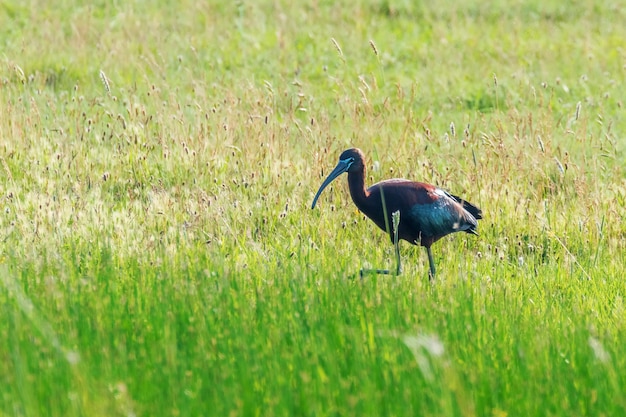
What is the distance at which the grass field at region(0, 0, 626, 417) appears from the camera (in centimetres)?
381

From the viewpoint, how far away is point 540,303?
5.31m

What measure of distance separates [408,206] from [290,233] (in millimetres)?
795

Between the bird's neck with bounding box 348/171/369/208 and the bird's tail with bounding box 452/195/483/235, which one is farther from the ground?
the bird's neck with bounding box 348/171/369/208

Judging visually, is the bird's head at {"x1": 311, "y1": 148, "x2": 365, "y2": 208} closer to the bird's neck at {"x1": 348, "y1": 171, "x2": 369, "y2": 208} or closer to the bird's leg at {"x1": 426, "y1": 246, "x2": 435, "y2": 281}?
the bird's neck at {"x1": 348, "y1": 171, "x2": 369, "y2": 208}

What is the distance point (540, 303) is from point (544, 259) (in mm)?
1484

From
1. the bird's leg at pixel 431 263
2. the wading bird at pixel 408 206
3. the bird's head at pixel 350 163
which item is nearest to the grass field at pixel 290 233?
the bird's leg at pixel 431 263

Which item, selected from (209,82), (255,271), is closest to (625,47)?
(209,82)

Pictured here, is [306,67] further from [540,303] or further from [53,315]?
[53,315]

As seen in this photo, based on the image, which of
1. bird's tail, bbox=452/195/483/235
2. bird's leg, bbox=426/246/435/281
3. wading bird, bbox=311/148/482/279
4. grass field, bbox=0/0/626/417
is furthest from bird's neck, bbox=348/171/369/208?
bird's tail, bbox=452/195/483/235

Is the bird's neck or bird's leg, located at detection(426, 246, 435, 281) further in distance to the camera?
the bird's neck

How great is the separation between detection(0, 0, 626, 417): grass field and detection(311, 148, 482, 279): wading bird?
0.21 meters

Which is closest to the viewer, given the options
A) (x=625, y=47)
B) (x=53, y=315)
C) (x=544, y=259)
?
(x=53, y=315)

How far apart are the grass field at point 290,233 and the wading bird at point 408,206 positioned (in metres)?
0.21

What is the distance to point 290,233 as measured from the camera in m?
6.59
